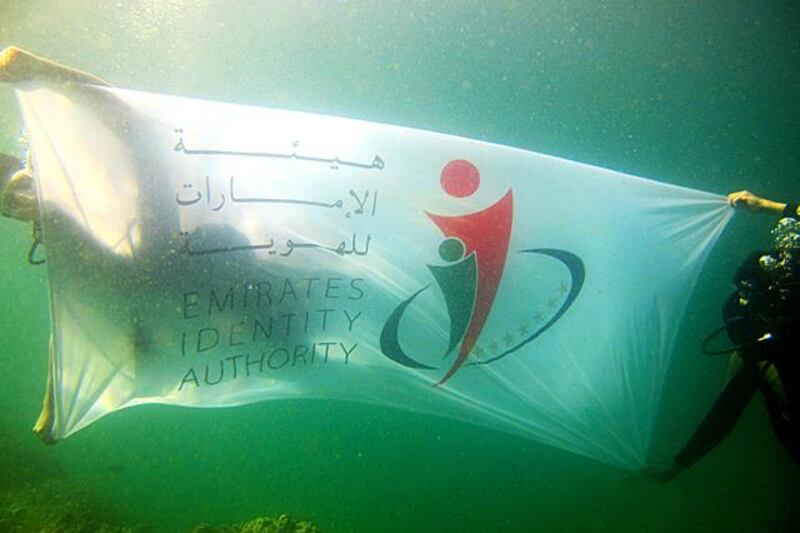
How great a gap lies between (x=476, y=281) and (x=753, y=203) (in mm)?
2303

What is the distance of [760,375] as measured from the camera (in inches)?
136

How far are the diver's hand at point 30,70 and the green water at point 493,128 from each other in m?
9.41

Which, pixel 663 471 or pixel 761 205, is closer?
pixel 761 205

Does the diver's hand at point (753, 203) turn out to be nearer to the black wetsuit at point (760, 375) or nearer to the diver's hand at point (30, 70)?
the black wetsuit at point (760, 375)

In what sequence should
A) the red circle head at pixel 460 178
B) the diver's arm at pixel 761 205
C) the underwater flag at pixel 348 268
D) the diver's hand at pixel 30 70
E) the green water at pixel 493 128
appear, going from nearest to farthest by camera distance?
the diver's hand at pixel 30 70 < the underwater flag at pixel 348 268 < the red circle head at pixel 460 178 < the diver's arm at pixel 761 205 < the green water at pixel 493 128

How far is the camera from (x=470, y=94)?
1053cm

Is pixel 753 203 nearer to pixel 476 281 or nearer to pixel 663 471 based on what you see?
pixel 476 281

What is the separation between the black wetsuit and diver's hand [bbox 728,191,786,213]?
0.08 meters

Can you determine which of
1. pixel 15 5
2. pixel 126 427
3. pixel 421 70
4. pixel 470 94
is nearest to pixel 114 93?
pixel 470 94

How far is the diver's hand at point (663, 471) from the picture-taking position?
3.76m

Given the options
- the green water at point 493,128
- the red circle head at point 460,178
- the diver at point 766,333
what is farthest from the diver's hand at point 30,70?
the green water at point 493,128

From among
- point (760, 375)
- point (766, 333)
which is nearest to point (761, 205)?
point (766, 333)

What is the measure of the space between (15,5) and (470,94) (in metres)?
13.2

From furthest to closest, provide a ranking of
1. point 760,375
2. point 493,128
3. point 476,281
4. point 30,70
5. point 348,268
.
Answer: point 493,128, point 760,375, point 476,281, point 348,268, point 30,70
